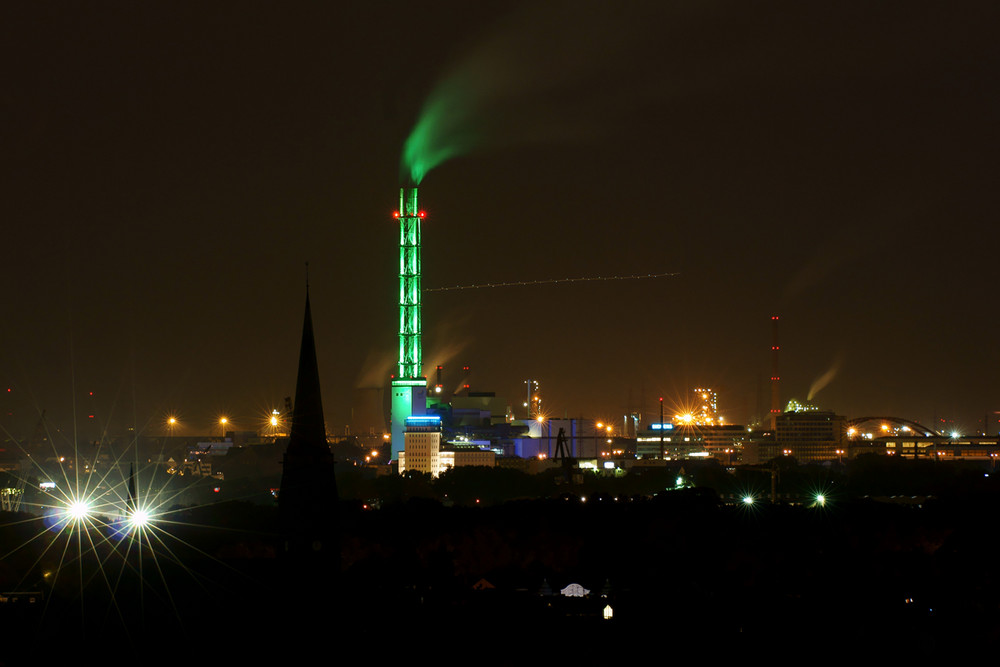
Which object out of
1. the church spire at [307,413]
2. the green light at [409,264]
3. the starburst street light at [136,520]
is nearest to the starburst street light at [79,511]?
the starburst street light at [136,520]

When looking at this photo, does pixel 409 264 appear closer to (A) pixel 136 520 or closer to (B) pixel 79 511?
(B) pixel 79 511

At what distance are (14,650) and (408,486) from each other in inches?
4991

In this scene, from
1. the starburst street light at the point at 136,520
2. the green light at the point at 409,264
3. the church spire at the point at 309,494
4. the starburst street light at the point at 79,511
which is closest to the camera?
the church spire at the point at 309,494

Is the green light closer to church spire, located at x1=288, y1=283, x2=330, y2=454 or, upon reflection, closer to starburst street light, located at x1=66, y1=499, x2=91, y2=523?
starburst street light, located at x1=66, y1=499, x2=91, y2=523

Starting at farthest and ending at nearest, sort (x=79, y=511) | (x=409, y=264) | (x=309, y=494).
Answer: (x=409, y=264), (x=79, y=511), (x=309, y=494)

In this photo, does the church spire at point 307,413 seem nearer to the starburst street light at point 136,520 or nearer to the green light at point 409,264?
the starburst street light at point 136,520

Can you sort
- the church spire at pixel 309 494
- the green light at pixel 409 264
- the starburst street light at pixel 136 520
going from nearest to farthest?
the church spire at pixel 309 494 < the starburst street light at pixel 136 520 < the green light at pixel 409 264

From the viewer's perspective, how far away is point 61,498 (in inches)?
5531

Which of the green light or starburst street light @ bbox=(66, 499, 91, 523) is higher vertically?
the green light

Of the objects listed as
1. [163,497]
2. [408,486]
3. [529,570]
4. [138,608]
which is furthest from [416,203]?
[138,608]

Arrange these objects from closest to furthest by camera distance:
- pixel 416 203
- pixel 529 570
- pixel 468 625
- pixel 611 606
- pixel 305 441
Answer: pixel 305 441 < pixel 468 625 < pixel 611 606 < pixel 529 570 < pixel 416 203

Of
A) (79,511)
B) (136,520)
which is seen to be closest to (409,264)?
(79,511)

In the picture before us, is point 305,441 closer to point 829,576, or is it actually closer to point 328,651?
point 328,651


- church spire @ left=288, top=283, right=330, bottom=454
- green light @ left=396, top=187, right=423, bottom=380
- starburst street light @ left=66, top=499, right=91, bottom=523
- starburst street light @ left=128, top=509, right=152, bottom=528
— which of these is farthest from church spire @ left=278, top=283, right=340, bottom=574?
green light @ left=396, top=187, right=423, bottom=380
